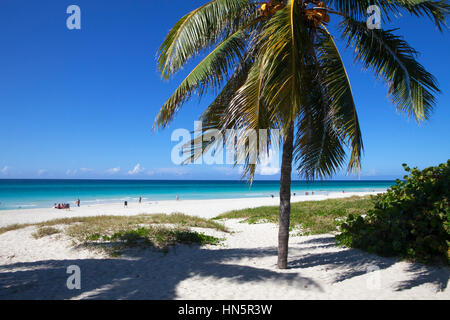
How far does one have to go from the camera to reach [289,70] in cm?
410

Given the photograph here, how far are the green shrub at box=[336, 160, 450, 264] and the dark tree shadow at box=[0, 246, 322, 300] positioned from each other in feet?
8.02

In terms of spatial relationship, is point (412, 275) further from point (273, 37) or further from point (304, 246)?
point (273, 37)

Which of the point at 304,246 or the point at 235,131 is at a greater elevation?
the point at 235,131

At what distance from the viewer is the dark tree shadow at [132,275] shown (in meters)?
4.64

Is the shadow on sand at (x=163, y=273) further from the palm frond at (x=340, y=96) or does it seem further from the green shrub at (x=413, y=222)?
the palm frond at (x=340, y=96)

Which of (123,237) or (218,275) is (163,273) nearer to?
(218,275)

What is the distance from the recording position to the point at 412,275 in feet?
16.7

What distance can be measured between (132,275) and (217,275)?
1740mm

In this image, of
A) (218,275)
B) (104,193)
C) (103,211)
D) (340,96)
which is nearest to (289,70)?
(340,96)

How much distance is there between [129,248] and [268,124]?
535 centimetres

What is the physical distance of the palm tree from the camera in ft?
14.1

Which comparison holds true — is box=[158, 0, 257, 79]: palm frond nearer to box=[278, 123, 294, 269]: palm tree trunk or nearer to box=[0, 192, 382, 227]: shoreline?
box=[278, 123, 294, 269]: palm tree trunk

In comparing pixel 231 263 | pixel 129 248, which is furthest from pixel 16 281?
Result: pixel 231 263
